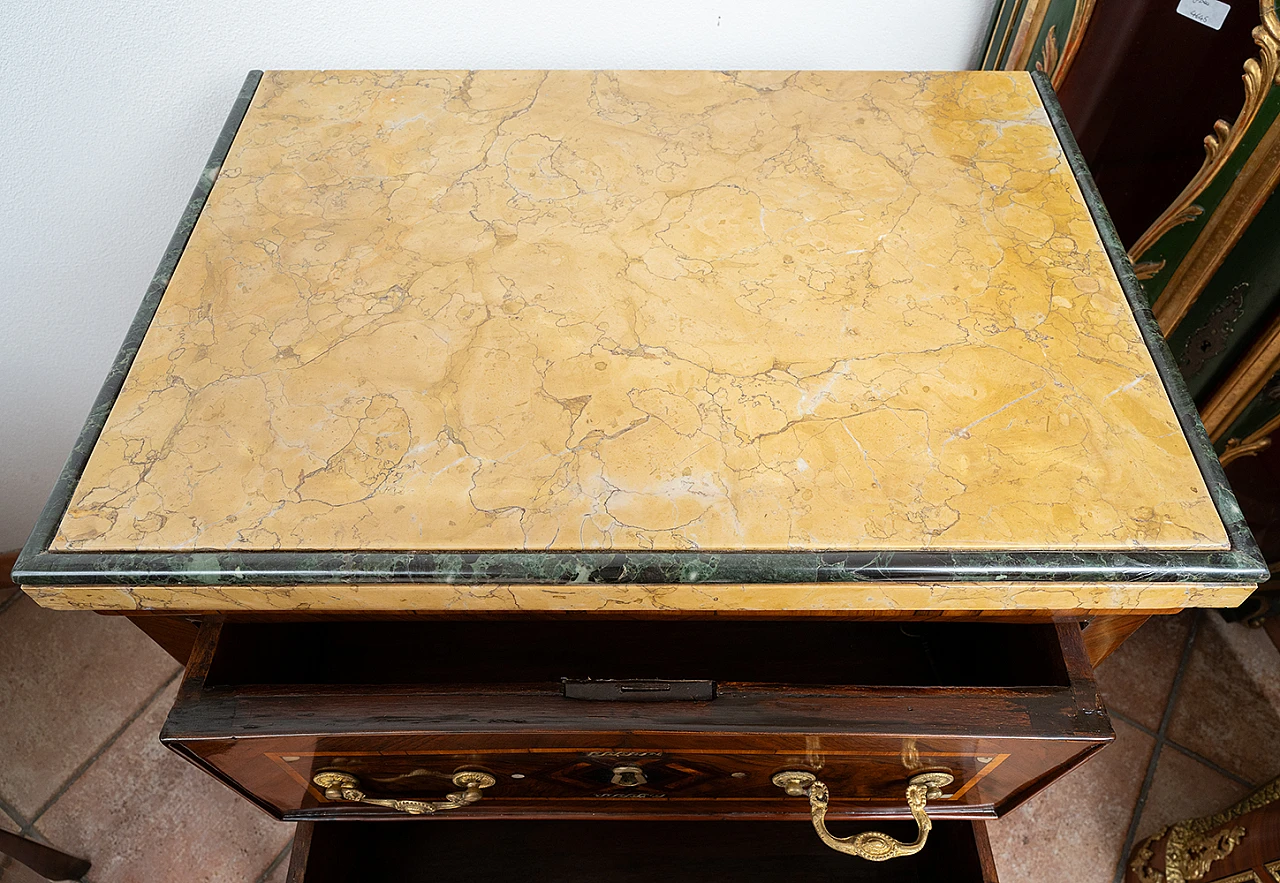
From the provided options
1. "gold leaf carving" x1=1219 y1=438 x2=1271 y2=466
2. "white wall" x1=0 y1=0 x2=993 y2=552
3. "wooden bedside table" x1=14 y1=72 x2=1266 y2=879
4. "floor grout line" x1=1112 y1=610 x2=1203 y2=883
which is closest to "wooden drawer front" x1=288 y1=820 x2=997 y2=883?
"wooden bedside table" x1=14 y1=72 x2=1266 y2=879

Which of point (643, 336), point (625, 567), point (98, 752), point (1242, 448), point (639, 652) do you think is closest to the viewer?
point (625, 567)

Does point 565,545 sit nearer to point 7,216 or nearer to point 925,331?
point 925,331

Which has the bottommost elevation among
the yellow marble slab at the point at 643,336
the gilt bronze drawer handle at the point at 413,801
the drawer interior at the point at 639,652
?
the drawer interior at the point at 639,652

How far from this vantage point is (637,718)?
0.58 m

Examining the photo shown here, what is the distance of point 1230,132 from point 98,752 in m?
1.52

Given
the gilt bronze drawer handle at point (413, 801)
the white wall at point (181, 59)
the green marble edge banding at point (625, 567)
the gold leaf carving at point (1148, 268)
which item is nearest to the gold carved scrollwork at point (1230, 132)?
the gold leaf carving at point (1148, 268)

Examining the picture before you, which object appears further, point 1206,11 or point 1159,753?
point 1159,753

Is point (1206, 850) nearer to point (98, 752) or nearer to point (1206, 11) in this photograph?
point (1206, 11)

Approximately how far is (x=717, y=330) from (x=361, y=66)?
535 mm

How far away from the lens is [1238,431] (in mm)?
1007

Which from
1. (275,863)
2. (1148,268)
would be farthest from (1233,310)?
(275,863)

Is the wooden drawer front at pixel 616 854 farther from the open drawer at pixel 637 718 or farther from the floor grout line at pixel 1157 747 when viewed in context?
the floor grout line at pixel 1157 747

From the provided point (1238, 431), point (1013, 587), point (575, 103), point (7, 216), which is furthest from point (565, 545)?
point (1238, 431)

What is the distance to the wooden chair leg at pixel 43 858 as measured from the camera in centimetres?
92
